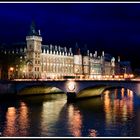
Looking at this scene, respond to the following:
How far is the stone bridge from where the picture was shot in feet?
168

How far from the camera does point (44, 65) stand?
8956cm

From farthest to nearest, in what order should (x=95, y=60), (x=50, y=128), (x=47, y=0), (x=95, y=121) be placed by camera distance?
(x=95, y=60)
(x=95, y=121)
(x=50, y=128)
(x=47, y=0)

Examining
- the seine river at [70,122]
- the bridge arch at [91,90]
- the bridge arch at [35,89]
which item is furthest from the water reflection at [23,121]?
the bridge arch at [35,89]

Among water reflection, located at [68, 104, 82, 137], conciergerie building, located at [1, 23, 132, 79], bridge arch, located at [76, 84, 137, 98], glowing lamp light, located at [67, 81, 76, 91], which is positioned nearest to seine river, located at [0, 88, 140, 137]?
water reflection, located at [68, 104, 82, 137]

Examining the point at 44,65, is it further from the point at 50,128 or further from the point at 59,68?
the point at 50,128

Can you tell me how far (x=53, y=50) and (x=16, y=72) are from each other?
1328 centimetres

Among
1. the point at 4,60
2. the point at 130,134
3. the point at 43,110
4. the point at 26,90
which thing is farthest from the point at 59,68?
the point at 130,134

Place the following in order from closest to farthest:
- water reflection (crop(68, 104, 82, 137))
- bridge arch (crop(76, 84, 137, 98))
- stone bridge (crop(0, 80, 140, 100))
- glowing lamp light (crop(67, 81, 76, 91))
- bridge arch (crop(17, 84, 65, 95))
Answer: water reflection (crop(68, 104, 82, 137))
stone bridge (crop(0, 80, 140, 100))
bridge arch (crop(76, 84, 137, 98))
glowing lamp light (crop(67, 81, 76, 91))
bridge arch (crop(17, 84, 65, 95))

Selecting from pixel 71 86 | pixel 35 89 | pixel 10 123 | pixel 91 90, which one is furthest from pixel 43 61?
pixel 10 123

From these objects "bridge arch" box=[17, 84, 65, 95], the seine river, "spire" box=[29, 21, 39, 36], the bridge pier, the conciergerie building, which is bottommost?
the seine river

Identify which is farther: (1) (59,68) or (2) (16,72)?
(1) (59,68)

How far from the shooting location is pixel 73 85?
182ft

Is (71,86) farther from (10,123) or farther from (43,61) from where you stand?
(43,61)

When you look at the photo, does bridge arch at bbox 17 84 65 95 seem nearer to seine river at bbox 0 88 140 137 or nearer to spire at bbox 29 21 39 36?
seine river at bbox 0 88 140 137
